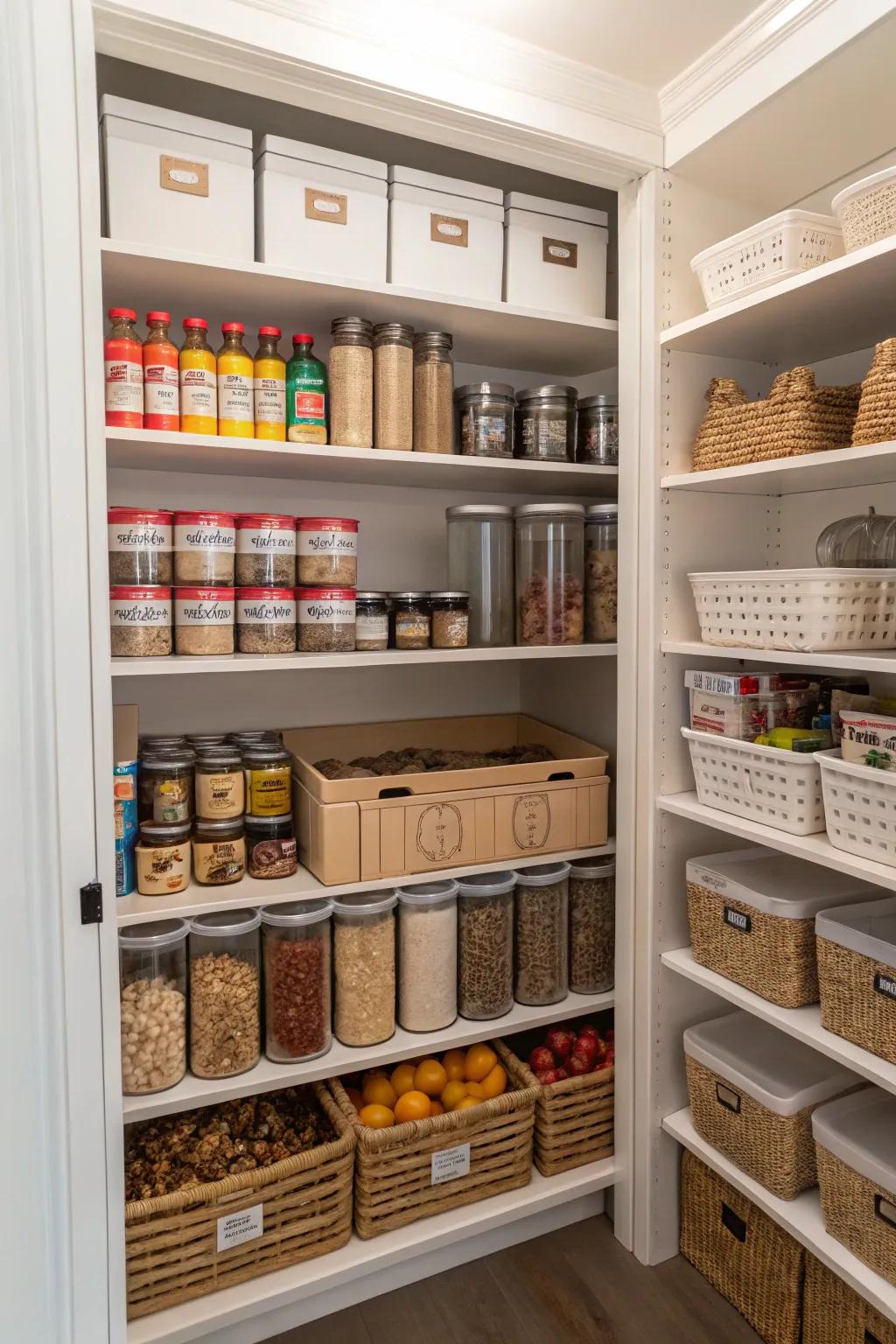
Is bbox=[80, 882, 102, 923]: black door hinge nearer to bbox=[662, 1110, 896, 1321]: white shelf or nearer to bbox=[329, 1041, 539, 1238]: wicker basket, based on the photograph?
bbox=[329, 1041, 539, 1238]: wicker basket

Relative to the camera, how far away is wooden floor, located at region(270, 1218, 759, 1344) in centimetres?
173

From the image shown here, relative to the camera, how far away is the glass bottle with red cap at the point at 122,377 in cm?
155

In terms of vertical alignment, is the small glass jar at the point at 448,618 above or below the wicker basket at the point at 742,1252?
above

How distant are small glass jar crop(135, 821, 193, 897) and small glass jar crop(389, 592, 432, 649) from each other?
585 millimetres

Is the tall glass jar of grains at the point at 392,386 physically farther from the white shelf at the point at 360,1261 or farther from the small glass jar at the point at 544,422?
the white shelf at the point at 360,1261

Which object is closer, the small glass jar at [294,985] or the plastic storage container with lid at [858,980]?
the plastic storage container with lid at [858,980]

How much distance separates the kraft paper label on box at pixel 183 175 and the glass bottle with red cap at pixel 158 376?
8.7 inches

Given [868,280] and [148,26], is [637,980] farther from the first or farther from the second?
[148,26]

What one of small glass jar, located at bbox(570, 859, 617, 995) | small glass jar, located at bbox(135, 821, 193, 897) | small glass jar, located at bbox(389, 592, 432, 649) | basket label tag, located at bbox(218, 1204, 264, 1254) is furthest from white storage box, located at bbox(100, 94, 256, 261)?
basket label tag, located at bbox(218, 1204, 264, 1254)

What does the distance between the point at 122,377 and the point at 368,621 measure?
0.64 m

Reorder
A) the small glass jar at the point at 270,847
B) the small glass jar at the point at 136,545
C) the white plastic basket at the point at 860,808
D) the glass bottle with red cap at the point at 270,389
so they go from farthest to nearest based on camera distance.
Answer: the small glass jar at the point at 270,847 → the glass bottle with red cap at the point at 270,389 → the small glass jar at the point at 136,545 → the white plastic basket at the point at 860,808

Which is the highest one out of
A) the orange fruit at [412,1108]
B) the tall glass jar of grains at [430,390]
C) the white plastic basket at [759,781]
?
the tall glass jar of grains at [430,390]

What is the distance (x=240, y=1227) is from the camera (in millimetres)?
1630

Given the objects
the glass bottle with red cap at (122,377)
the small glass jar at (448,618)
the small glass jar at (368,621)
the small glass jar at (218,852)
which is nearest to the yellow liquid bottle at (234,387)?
the glass bottle with red cap at (122,377)
